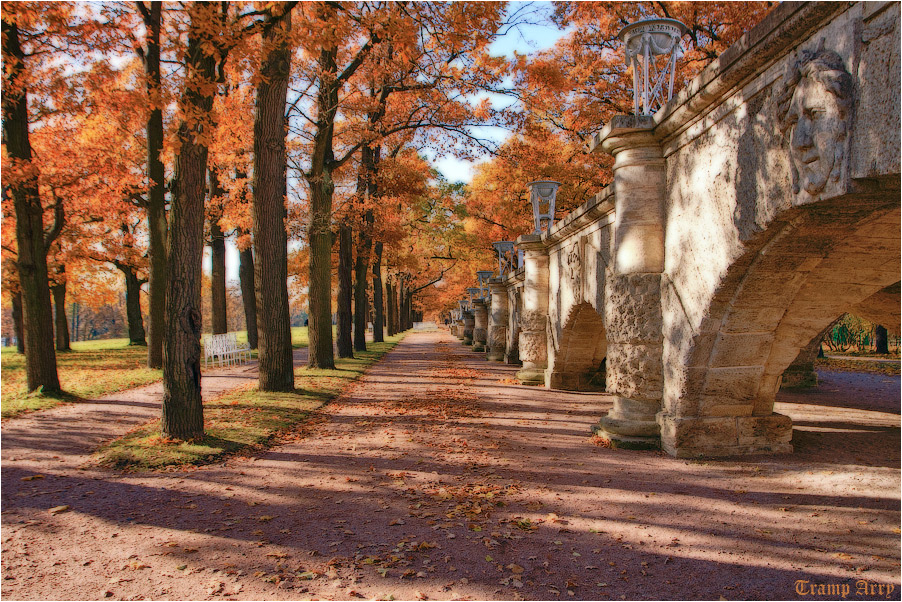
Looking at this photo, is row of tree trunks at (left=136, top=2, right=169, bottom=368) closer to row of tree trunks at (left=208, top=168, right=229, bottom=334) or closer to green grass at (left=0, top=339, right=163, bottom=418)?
green grass at (left=0, top=339, right=163, bottom=418)

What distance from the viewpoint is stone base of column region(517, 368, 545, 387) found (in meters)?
12.1

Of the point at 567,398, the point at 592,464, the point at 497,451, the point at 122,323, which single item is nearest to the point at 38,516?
the point at 497,451

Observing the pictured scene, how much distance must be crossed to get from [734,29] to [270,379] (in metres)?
12.4

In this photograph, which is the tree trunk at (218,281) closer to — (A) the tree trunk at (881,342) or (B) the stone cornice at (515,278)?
(B) the stone cornice at (515,278)

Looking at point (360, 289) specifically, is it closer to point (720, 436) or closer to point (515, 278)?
point (515, 278)

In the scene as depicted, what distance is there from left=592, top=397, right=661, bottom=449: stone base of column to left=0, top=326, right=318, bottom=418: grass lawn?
320 inches

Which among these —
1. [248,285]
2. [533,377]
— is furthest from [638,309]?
[248,285]

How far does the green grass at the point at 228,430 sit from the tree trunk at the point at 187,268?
0.94 ft

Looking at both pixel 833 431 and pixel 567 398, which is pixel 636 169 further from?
pixel 567 398

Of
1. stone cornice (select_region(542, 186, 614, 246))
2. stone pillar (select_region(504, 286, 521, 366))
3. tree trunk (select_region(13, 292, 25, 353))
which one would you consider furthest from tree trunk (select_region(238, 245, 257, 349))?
stone cornice (select_region(542, 186, 614, 246))

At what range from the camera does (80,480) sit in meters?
5.08

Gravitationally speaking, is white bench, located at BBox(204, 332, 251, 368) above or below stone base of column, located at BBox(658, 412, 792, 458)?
above

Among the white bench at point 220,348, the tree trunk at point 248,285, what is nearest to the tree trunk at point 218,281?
the tree trunk at point 248,285

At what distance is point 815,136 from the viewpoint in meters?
3.52
